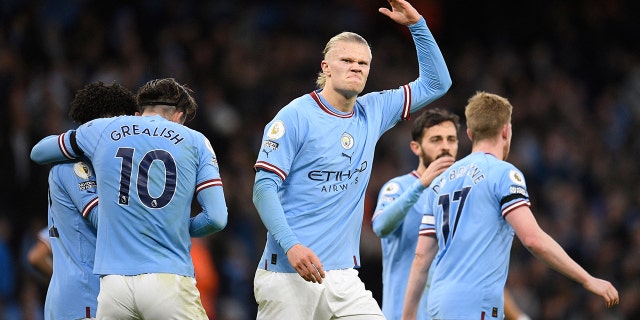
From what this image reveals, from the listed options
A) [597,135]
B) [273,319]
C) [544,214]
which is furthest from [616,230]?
[273,319]

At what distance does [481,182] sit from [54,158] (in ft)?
8.79

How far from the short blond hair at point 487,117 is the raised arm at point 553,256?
27.2 inches

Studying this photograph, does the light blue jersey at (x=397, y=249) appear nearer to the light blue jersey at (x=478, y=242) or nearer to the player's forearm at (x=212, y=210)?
the light blue jersey at (x=478, y=242)

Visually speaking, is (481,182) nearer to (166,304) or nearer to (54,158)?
(166,304)

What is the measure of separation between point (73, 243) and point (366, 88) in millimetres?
A: 10531

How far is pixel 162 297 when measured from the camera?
5730 millimetres

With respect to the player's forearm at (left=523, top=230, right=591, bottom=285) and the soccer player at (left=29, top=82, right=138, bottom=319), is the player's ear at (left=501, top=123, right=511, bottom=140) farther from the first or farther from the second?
the soccer player at (left=29, top=82, right=138, bottom=319)

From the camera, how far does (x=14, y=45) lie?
534 inches

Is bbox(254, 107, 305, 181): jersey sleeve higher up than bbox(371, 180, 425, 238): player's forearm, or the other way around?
bbox(254, 107, 305, 181): jersey sleeve

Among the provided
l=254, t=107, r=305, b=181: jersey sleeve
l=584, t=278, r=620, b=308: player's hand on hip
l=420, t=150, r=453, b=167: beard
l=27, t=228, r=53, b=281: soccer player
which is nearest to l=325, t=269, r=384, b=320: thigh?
l=254, t=107, r=305, b=181: jersey sleeve

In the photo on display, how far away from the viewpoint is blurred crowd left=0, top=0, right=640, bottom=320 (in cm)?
1283

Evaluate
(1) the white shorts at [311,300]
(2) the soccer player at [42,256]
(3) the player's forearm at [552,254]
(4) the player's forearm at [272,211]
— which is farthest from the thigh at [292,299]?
(2) the soccer player at [42,256]

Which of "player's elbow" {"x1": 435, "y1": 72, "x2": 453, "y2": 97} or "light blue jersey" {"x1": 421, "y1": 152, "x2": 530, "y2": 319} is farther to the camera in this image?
"player's elbow" {"x1": 435, "y1": 72, "x2": 453, "y2": 97}

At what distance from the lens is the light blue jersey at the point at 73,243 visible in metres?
6.21
